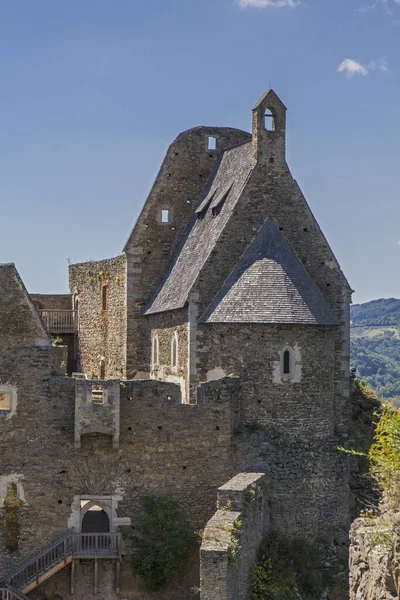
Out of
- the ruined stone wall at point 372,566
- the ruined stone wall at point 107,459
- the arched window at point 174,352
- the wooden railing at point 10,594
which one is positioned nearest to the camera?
the ruined stone wall at point 372,566

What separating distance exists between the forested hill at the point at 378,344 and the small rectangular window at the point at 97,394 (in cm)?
5842

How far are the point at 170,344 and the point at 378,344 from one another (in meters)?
116

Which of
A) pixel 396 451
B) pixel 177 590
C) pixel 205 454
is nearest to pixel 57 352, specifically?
pixel 205 454

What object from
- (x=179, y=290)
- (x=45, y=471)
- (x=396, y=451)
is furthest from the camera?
(x=179, y=290)

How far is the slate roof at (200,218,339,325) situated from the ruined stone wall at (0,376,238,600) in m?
3.64

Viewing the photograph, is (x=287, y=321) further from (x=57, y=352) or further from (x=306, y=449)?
(x=57, y=352)

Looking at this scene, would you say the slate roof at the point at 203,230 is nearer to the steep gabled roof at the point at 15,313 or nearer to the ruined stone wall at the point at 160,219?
the ruined stone wall at the point at 160,219

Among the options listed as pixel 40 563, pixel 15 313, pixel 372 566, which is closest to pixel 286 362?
pixel 40 563

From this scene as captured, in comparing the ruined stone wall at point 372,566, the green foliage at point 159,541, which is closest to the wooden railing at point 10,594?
the green foliage at point 159,541

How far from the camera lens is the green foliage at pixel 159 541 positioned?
2797 centimetres

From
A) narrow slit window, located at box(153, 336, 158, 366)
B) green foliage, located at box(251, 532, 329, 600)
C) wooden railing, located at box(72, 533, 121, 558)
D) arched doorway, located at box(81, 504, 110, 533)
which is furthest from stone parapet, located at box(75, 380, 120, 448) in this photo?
narrow slit window, located at box(153, 336, 158, 366)

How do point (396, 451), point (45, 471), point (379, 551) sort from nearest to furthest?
point (379, 551), point (396, 451), point (45, 471)

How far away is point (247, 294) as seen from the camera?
30906mm

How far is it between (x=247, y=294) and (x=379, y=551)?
18690mm
